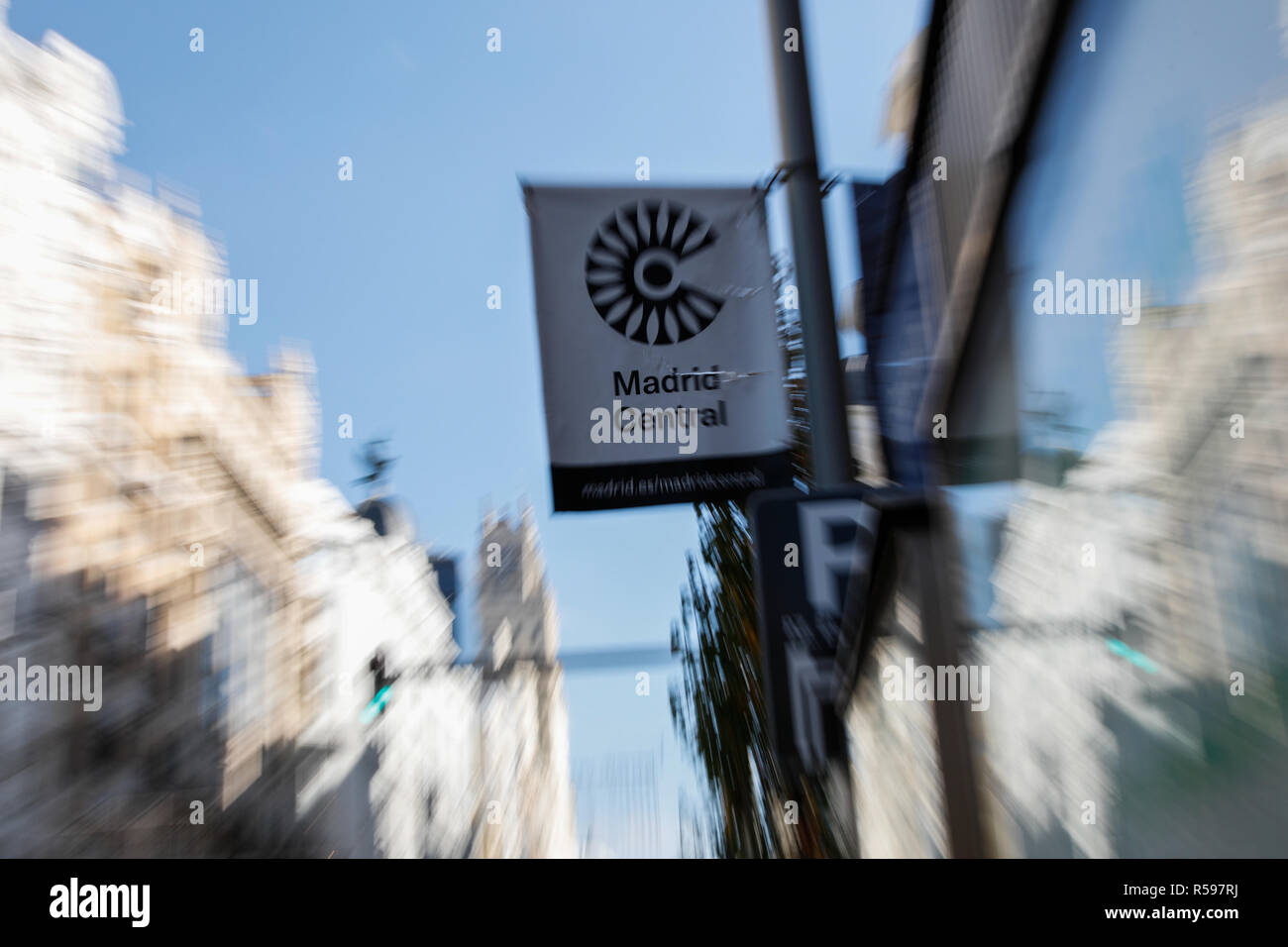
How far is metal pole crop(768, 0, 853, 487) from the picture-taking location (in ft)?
11.8

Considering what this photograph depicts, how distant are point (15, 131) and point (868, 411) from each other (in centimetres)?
777

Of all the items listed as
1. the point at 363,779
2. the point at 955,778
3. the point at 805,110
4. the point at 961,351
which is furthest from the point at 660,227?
the point at 363,779

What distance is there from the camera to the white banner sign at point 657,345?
12.3 ft

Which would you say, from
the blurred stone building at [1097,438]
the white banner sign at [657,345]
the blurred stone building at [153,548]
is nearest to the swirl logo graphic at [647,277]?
the white banner sign at [657,345]

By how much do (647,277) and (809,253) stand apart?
2.41 ft

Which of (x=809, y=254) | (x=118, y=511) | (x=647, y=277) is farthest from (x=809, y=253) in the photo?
(x=118, y=511)

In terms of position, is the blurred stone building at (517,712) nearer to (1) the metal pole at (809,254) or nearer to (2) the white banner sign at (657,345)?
(2) the white banner sign at (657,345)

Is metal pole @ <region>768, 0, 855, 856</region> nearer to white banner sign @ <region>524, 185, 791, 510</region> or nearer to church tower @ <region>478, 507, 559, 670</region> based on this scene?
white banner sign @ <region>524, 185, 791, 510</region>

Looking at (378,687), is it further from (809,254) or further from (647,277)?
(809,254)

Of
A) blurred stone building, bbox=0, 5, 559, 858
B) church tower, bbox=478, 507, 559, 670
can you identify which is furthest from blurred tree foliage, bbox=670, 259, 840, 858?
church tower, bbox=478, 507, 559, 670

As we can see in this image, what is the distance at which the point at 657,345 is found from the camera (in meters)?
3.84

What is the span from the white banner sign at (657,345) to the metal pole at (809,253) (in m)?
0.27

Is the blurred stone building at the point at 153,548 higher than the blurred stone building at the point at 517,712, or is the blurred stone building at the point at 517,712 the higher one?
the blurred stone building at the point at 153,548
